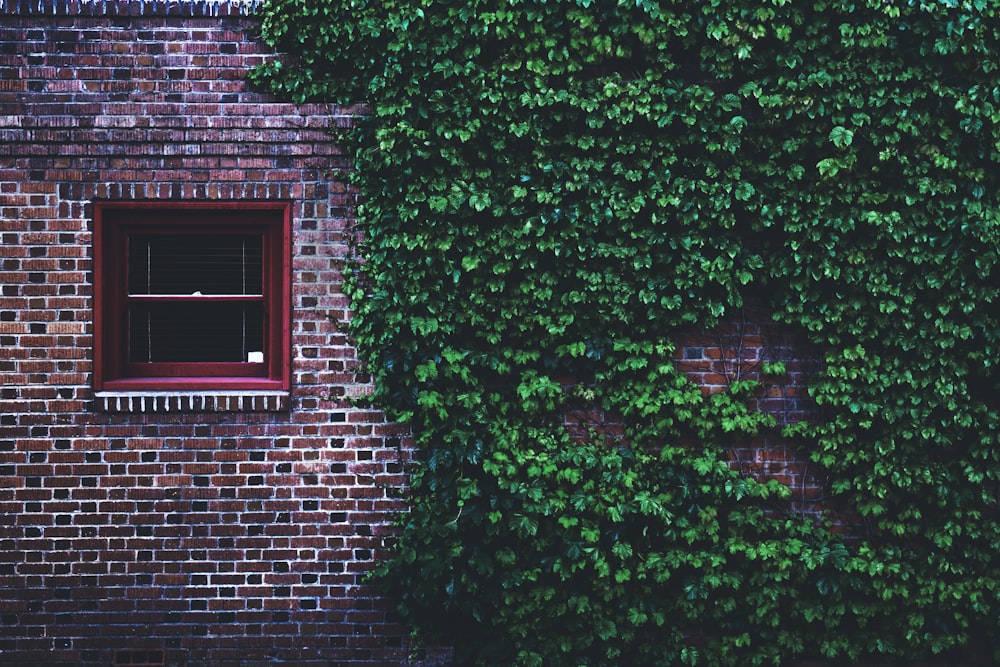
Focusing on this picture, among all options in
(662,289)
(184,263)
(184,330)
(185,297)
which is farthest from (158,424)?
(662,289)

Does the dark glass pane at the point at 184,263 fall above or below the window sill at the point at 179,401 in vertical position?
above

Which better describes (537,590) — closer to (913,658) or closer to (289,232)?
(913,658)

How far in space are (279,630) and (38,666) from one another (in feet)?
5.00

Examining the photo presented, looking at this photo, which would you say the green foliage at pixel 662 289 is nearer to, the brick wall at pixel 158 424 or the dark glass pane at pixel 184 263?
the brick wall at pixel 158 424

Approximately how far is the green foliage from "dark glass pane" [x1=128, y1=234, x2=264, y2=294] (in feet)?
3.13

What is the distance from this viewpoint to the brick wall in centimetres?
530

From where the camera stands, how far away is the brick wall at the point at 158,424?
530 centimetres

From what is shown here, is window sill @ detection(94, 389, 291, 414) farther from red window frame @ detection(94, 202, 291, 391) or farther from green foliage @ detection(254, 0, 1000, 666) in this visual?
green foliage @ detection(254, 0, 1000, 666)

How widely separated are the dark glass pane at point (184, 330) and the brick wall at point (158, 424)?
309 mm

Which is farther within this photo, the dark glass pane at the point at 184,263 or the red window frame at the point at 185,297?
the dark glass pane at the point at 184,263

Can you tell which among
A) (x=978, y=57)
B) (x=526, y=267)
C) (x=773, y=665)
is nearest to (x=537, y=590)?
(x=773, y=665)

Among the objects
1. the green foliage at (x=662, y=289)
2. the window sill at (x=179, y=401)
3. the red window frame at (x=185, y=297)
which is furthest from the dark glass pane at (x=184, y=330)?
Answer: the green foliage at (x=662, y=289)

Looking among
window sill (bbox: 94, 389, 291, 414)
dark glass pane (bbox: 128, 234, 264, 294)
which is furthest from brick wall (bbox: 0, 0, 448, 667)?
dark glass pane (bbox: 128, 234, 264, 294)

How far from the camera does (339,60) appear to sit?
5.29 m
